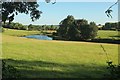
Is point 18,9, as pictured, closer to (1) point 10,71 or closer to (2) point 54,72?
(1) point 10,71

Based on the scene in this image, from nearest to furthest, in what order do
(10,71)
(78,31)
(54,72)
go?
(10,71)
(54,72)
(78,31)

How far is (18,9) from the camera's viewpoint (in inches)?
409

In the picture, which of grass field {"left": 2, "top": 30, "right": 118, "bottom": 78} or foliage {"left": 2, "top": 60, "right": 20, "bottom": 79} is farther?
grass field {"left": 2, "top": 30, "right": 118, "bottom": 78}

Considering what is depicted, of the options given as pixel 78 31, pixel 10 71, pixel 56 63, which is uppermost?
pixel 78 31

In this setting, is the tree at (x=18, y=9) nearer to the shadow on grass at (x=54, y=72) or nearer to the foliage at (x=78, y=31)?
the shadow on grass at (x=54, y=72)

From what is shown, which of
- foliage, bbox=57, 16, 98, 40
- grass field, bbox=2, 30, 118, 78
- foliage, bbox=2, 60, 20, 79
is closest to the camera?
foliage, bbox=2, 60, 20, 79

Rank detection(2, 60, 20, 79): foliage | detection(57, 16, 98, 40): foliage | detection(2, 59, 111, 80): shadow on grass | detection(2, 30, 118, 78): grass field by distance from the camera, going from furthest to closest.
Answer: detection(57, 16, 98, 40): foliage → detection(2, 30, 118, 78): grass field → detection(2, 59, 111, 80): shadow on grass → detection(2, 60, 20, 79): foliage

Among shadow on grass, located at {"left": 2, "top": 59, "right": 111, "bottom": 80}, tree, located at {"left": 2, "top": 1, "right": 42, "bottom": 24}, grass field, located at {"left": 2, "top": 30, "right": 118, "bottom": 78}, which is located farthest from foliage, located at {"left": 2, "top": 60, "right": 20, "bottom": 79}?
grass field, located at {"left": 2, "top": 30, "right": 118, "bottom": 78}

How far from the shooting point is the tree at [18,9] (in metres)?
9.83

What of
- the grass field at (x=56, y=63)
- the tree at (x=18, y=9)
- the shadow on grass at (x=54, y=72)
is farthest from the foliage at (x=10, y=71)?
the grass field at (x=56, y=63)

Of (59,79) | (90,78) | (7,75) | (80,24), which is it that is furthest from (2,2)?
(80,24)

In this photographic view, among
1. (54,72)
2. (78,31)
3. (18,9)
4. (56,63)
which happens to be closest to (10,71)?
(18,9)

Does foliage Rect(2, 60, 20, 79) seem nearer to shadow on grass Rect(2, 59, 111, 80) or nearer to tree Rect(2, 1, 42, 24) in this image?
tree Rect(2, 1, 42, 24)

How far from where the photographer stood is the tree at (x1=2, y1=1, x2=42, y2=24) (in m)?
9.83
